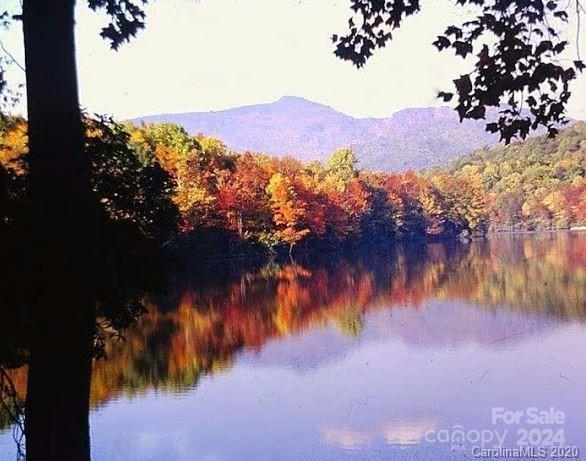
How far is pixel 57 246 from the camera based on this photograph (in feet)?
7.76

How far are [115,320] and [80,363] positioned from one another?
681cm

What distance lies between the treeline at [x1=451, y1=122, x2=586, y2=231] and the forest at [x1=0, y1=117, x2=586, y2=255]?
0.14 metres

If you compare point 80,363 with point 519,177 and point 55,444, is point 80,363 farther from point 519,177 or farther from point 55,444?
point 519,177

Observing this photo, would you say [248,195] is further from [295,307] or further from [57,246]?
[57,246]

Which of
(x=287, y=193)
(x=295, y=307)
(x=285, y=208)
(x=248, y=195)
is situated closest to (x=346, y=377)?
(x=295, y=307)

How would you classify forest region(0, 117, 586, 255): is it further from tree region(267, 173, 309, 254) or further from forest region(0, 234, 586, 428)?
forest region(0, 234, 586, 428)

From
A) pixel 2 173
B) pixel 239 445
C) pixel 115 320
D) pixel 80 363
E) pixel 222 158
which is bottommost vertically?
pixel 239 445

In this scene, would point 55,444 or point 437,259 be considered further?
point 437,259

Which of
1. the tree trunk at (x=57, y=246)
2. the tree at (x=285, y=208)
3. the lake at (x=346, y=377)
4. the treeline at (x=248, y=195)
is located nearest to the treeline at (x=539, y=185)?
the treeline at (x=248, y=195)

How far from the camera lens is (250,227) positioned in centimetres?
4100

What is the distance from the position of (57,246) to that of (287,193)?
1678 inches

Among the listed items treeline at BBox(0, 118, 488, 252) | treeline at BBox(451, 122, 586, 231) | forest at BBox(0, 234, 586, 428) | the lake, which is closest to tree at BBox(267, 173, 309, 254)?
treeline at BBox(0, 118, 488, 252)

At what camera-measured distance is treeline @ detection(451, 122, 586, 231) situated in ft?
246

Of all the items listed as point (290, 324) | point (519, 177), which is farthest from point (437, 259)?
point (519, 177)
